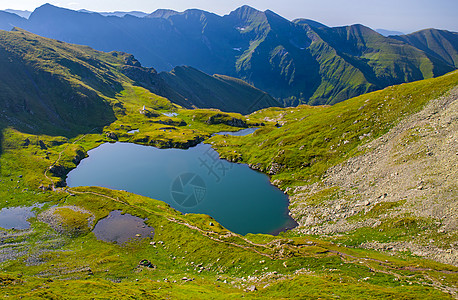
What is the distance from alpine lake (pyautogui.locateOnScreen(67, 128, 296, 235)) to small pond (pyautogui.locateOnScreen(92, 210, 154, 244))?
17.7 m

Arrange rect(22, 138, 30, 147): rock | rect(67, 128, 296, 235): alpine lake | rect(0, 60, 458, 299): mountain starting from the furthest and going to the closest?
rect(22, 138, 30, 147): rock < rect(67, 128, 296, 235): alpine lake < rect(0, 60, 458, 299): mountain

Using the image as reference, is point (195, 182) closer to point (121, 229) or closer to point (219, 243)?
→ point (121, 229)

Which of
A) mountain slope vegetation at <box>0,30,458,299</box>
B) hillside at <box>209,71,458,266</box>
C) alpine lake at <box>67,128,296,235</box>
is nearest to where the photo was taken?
mountain slope vegetation at <box>0,30,458,299</box>

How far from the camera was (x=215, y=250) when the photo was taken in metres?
54.0

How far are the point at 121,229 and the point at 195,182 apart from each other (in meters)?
41.1

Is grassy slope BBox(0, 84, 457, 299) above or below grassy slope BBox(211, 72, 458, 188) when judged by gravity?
below

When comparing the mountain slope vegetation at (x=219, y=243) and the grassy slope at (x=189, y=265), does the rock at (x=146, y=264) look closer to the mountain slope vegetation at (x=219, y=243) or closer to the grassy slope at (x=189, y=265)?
the mountain slope vegetation at (x=219, y=243)

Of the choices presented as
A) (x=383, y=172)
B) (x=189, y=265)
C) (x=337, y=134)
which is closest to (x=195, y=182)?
(x=189, y=265)

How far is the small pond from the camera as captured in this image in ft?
216

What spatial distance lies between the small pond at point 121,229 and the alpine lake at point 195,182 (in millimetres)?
17746

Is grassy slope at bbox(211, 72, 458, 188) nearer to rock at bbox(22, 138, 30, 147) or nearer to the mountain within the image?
the mountain

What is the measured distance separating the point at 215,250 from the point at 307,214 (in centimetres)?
3214

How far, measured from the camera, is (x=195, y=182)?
10681 centimetres

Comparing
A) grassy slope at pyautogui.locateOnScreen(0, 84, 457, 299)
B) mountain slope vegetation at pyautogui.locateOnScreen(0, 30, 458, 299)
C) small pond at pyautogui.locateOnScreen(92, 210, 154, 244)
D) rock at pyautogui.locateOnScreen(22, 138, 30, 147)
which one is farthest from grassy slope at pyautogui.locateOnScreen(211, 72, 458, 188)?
rock at pyautogui.locateOnScreen(22, 138, 30, 147)
